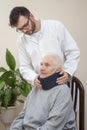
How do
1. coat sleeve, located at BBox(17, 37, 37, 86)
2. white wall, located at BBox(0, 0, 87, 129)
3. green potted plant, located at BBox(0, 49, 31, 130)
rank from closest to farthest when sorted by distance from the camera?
coat sleeve, located at BBox(17, 37, 37, 86) < green potted plant, located at BBox(0, 49, 31, 130) < white wall, located at BBox(0, 0, 87, 129)

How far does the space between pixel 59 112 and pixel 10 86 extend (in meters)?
1.15

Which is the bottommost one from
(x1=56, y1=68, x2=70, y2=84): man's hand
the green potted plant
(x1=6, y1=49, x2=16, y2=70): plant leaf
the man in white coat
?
the green potted plant

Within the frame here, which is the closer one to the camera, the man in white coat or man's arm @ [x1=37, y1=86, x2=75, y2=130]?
man's arm @ [x1=37, y1=86, x2=75, y2=130]

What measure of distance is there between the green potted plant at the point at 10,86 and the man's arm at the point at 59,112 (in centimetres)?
Result: 98

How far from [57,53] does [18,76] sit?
92cm

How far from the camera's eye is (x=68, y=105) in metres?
1.72

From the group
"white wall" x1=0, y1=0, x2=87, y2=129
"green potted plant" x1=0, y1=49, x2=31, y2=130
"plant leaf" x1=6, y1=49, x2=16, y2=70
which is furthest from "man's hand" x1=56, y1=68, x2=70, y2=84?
"white wall" x1=0, y1=0, x2=87, y2=129

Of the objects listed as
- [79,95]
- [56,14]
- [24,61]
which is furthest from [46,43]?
[56,14]

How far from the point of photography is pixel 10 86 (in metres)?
2.73

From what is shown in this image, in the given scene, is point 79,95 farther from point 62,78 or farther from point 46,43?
point 46,43

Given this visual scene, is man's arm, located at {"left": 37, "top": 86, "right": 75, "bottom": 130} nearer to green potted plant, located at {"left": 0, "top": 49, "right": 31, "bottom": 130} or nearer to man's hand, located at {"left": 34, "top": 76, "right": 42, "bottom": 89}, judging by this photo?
man's hand, located at {"left": 34, "top": 76, "right": 42, "bottom": 89}

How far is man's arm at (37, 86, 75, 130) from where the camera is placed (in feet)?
5.55

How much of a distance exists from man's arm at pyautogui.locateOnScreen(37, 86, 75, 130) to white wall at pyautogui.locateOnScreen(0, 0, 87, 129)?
133cm

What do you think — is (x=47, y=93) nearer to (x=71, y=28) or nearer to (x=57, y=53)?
(x=57, y=53)
